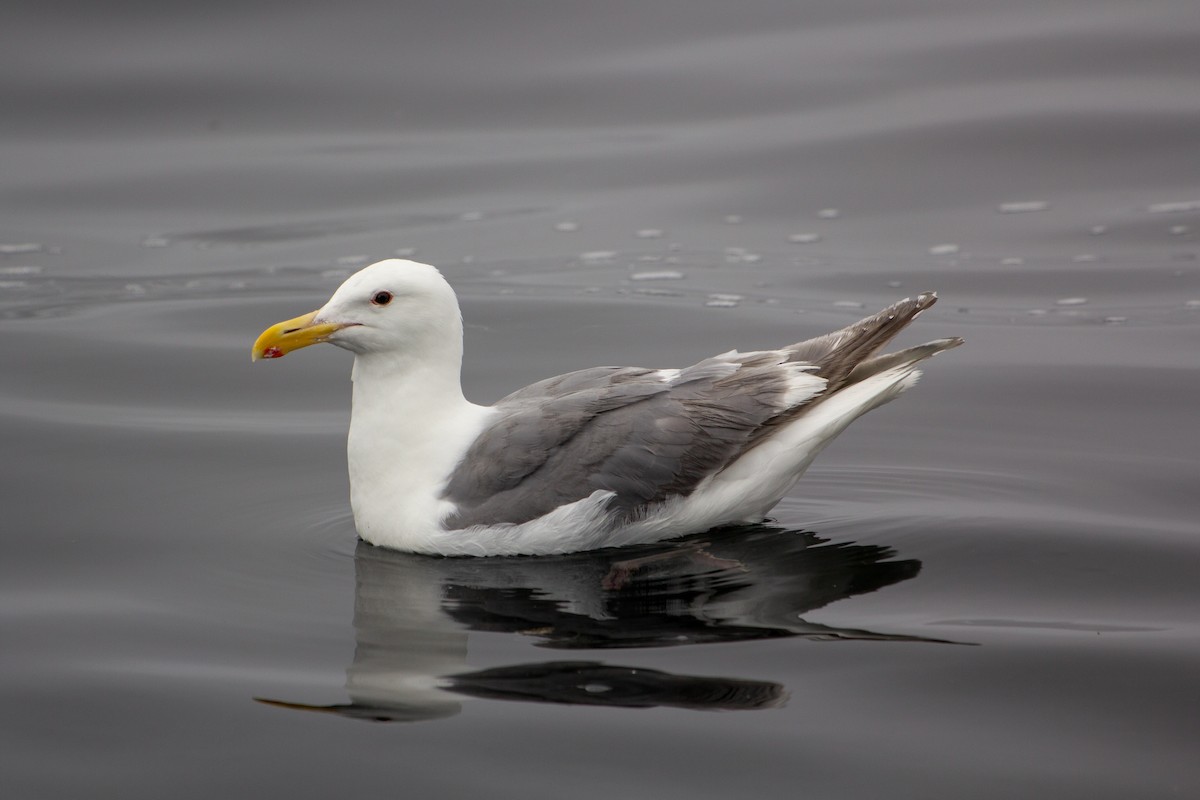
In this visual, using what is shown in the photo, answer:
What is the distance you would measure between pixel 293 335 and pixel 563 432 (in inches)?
52.5

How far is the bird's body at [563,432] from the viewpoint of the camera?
6844mm

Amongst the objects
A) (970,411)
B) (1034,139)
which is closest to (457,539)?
(970,411)

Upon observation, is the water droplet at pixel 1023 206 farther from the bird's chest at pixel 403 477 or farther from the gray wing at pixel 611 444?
the bird's chest at pixel 403 477

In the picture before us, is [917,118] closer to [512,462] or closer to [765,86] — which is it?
[765,86]

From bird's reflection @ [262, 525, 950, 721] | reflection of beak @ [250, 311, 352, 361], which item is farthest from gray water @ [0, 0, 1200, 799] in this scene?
reflection of beak @ [250, 311, 352, 361]

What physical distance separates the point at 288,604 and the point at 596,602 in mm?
1306

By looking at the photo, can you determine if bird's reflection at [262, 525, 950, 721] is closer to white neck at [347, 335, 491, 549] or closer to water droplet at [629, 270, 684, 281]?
white neck at [347, 335, 491, 549]

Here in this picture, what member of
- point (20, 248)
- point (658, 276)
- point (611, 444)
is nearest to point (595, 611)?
point (611, 444)

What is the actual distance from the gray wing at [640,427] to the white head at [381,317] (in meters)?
0.55

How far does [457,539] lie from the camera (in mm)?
6836

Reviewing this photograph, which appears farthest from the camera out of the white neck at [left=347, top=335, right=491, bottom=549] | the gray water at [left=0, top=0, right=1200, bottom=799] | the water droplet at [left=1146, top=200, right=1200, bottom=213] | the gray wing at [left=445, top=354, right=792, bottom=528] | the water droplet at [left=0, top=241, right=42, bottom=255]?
the water droplet at [left=0, top=241, right=42, bottom=255]

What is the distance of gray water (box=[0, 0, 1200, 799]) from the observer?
17.2 ft

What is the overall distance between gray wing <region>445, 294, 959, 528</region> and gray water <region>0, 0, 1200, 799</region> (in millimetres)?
330

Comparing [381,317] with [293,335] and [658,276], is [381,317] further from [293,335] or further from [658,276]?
[658,276]
